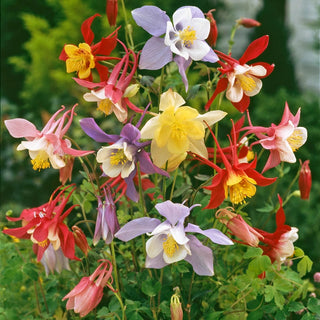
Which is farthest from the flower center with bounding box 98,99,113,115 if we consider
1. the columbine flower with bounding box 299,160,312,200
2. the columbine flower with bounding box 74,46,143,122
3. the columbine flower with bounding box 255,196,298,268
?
the columbine flower with bounding box 299,160,312,200

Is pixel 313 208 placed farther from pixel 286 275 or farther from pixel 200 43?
pixel 200 43

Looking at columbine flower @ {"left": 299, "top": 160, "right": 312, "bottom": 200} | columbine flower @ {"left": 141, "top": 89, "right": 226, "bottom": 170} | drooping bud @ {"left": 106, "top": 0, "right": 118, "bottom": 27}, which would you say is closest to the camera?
columbine flower @ {"left": 141, "top": 89, "right": 226, "bottom": 170}

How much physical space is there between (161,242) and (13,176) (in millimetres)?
2300

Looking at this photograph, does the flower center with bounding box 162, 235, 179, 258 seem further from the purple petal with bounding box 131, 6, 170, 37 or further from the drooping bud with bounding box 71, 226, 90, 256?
the purple petal with bounding box 131, 6, 170, 37

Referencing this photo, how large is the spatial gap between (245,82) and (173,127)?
215 mm

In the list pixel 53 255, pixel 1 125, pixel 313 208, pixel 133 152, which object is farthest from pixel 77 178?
pixel 133 152

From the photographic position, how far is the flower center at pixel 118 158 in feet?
3.28

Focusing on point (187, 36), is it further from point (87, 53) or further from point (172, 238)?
point (172, 238)

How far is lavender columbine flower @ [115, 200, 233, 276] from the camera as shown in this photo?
963mm

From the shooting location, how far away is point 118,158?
100 centimetres

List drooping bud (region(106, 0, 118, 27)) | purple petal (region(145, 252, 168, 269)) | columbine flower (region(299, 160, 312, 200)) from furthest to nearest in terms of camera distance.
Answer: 1. columbine flower (region(299, 160, 312, 200))
2. drooping bud (region(106, 0, 118, 27))
3. purple petal (region(145, 252, 168, 269))

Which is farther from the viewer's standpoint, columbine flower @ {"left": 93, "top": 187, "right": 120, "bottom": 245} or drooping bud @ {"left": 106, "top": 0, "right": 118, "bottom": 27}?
drooping bud @ {"left": 106, "top": 0, "right": 118, "bottom": 27}

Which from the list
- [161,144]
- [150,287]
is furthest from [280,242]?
[161,144]

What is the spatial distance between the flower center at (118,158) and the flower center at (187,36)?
0.23 meters
